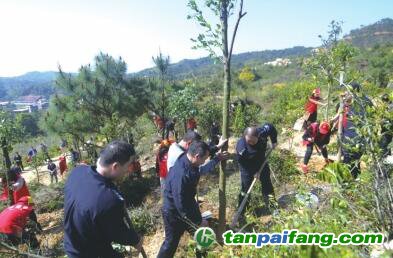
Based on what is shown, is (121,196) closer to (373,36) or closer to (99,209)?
(99,209)

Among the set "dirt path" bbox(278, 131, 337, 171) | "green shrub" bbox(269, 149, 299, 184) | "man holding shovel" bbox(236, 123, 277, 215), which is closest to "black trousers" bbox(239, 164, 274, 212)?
"man holding shovel" bbox(236, 123, 277, 215)

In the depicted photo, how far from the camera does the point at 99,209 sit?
2.73 metres

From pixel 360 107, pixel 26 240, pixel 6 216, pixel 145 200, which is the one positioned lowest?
pixel 145 200

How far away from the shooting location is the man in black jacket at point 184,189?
3748mm

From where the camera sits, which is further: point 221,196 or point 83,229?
point 221,196

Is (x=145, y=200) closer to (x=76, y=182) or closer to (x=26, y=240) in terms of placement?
(x=26, y=240)

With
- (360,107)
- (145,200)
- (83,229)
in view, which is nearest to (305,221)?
(360,107)

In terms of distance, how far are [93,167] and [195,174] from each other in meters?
1.09

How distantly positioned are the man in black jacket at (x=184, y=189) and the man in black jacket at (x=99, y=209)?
2.46ft

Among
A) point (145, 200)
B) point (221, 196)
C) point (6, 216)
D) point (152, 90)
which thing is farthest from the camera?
point (152, 90)

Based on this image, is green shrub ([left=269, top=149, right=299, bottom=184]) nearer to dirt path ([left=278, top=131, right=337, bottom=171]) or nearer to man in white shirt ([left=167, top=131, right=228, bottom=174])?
dirt path ([left=278, top=131, right=337, bottom=171])

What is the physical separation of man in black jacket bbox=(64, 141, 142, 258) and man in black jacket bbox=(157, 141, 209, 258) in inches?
29.5

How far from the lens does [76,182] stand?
3.02m

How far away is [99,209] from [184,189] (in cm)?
117
